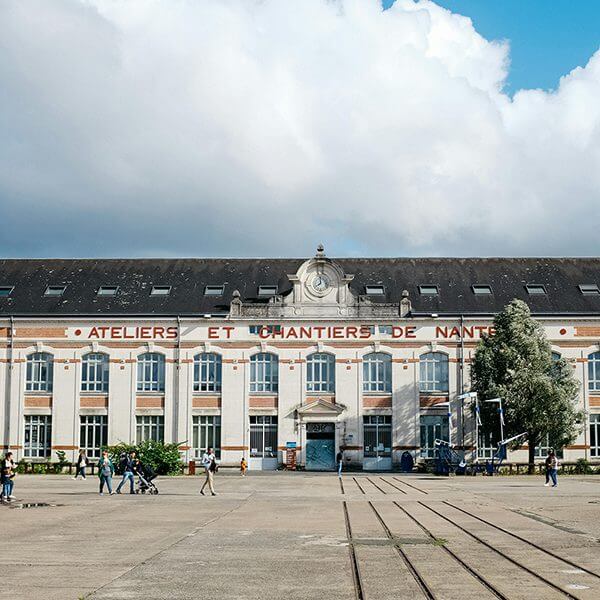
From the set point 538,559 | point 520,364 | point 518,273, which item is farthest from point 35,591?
point 518,273

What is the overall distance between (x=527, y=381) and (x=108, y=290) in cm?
2523

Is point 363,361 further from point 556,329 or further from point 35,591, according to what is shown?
point 35,591

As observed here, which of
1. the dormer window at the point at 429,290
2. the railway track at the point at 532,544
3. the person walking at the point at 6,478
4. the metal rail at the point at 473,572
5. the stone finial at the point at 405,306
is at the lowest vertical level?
the railway track at the point at 532,544

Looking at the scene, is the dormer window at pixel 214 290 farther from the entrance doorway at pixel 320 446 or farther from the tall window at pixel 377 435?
the tall window at pixel 377 435

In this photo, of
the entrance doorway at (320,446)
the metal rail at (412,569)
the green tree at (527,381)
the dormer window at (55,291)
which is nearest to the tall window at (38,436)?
the dormer window at (55,291)

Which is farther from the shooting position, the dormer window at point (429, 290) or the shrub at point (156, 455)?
the dormer window at point (429, 290)

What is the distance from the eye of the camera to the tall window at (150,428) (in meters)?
54.5

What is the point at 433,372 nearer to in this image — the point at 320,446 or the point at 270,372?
the point at 320,446

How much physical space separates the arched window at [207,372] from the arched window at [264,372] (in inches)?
78.3

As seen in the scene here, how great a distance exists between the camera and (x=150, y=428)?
5462cm

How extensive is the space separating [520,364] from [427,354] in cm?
678

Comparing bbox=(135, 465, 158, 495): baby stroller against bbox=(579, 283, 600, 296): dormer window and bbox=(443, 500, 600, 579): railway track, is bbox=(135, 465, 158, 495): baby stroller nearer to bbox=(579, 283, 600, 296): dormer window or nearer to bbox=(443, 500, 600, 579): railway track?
bbox=(443, 500, 600, 579): railway track

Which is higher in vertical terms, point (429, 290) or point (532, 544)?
point (429, 290)

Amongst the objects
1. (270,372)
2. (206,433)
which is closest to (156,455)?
(206,433)
